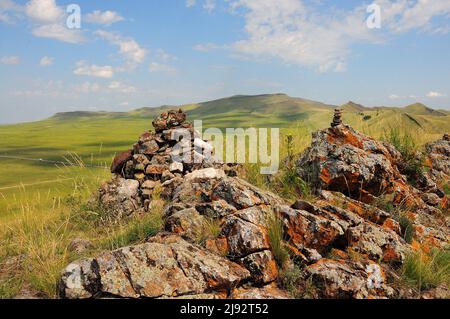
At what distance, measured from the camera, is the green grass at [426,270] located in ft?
20.8

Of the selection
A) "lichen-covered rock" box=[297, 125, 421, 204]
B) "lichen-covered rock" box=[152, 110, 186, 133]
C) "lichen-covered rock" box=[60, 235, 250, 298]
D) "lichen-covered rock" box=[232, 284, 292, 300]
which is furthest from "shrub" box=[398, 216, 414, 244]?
"lichen-covered rock" box=[152, 110, 186, 133]

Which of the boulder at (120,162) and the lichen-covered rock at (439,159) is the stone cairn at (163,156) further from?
the lichen-covered rock at (439,159)

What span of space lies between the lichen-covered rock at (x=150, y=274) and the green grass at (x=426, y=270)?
3.03 metres

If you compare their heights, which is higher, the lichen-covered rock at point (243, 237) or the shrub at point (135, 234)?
the lichen-covered rock at point (243, 237)

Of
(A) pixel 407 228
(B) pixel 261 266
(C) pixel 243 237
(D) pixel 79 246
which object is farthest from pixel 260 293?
(A) pixel 407 228

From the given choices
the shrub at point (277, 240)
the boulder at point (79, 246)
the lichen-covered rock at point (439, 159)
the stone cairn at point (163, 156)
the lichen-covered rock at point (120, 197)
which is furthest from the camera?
the stone cairn at point (163, 156)

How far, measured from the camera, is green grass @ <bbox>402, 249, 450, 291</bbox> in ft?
20.8

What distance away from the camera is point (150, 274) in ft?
18.5

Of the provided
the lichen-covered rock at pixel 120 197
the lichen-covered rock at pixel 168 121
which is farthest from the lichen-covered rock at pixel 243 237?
the lichen-covered rock at pixel 168 121

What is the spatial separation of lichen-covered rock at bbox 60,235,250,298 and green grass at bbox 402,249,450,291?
303cm

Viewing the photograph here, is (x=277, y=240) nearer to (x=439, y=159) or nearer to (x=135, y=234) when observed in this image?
(x=135, y=234)

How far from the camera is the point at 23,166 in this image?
8088 cm
